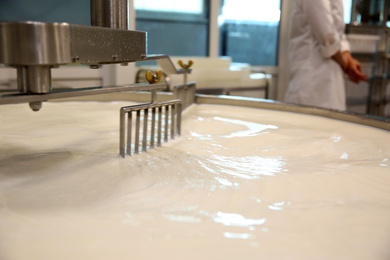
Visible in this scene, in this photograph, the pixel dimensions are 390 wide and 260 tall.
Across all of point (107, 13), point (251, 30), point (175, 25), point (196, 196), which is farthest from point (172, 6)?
point (196, 196)

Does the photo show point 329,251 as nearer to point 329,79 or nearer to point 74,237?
point 74,237

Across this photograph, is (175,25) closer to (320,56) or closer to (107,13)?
(320,56)

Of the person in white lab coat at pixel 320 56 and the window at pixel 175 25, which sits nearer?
the person in white lab coat at pixel 320 56

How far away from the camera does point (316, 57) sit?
2633 millimetres

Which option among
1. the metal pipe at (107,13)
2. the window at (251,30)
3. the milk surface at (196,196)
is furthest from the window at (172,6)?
the metal pipe at (107,13)

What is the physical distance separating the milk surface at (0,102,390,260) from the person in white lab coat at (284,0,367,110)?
156 cm

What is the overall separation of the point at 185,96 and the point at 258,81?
143 cm

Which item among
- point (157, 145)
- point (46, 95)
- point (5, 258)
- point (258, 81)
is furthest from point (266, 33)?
point (5, 258)

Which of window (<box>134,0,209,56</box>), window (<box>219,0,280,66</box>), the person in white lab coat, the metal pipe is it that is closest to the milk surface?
the metal pipe

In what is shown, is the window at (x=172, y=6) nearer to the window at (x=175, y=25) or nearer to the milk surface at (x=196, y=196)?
the window at (x=175, y=25)

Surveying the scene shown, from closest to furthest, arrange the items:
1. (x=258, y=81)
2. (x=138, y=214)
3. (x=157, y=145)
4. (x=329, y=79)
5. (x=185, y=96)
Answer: (x=138, y=214) < (x=157, y=145) < (x=185, y=96) < (x=329, y=79) < (x=258, y=81)

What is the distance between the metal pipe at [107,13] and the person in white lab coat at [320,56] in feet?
6.33

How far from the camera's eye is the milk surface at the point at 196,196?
1.56 ft

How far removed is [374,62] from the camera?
3885 millimetres
